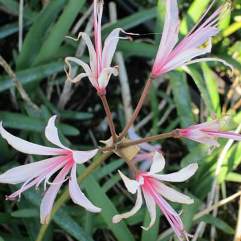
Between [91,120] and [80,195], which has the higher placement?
[80,195]

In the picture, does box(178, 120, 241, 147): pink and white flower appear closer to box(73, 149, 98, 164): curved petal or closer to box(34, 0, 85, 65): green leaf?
box(73, 149, 98, 164): curved petal

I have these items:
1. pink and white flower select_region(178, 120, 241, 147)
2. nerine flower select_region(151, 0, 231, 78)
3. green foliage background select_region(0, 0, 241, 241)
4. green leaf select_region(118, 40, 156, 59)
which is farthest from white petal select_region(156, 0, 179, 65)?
green leaf select_region(118, 40, 156, 59)

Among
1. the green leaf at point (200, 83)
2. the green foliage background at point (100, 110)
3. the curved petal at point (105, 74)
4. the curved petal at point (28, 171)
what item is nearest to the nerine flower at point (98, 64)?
the curved petal at point (105, 74)

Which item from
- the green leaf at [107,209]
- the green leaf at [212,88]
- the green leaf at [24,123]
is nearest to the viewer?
the green leaf at [107,209]

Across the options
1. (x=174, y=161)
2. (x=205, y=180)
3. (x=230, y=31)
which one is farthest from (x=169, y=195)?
(x=230, y=31)

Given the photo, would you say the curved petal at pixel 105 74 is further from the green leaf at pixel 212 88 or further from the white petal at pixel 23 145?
the green leaf at pixel 212 88

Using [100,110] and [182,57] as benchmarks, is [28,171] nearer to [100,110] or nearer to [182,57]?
[182,57]

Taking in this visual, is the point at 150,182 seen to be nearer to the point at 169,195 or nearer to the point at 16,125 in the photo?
the point at 169,195
